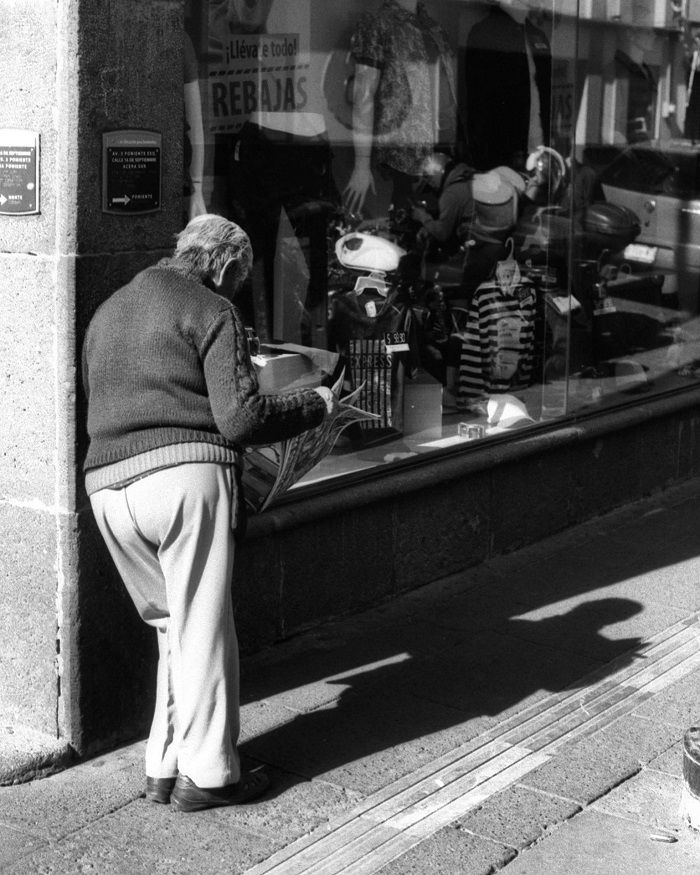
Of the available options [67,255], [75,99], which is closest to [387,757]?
[67,255]

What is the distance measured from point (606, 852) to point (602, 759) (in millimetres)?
638

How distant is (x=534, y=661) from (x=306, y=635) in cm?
95

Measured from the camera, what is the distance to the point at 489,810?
4.30 metres

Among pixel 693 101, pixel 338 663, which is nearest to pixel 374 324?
pixel 338 663

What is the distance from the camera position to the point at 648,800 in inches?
174

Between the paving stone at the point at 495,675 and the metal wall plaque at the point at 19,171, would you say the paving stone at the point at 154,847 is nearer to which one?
the paving stone at the point at 495,675

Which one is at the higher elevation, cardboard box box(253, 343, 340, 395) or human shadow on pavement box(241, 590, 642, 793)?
cardboard box box(253, 343, 340, 395)

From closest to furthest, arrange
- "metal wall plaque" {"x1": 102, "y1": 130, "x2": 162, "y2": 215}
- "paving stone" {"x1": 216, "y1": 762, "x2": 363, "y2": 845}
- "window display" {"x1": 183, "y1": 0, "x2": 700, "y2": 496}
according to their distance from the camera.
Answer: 1. "paving stone" {"x1": 216, "y1": 762, "x2": 363, "y2": 845}
2. "metal wall plaque" {"x1": 102, "y1": 130, "x2": 162, "y2": 215}
3. "window display" {"x1": 183, "y1": 0, "x2": 700, "y2": 496}

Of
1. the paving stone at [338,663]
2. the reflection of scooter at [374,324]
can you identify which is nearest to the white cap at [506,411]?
the reflection of scooter at [374,324]

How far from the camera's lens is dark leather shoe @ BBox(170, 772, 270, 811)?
4.20 metres

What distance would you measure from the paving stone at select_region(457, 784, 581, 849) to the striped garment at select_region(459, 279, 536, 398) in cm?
316

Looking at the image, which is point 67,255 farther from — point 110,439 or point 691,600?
point 691,600

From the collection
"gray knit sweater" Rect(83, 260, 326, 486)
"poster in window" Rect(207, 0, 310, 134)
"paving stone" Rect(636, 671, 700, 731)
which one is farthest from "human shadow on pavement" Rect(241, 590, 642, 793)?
"poster in window" Rect(207, 0, 310, 134)

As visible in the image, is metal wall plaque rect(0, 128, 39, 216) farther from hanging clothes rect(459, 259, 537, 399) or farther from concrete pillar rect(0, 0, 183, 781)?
hanging clothes rect(459, 259, 537, 399)
